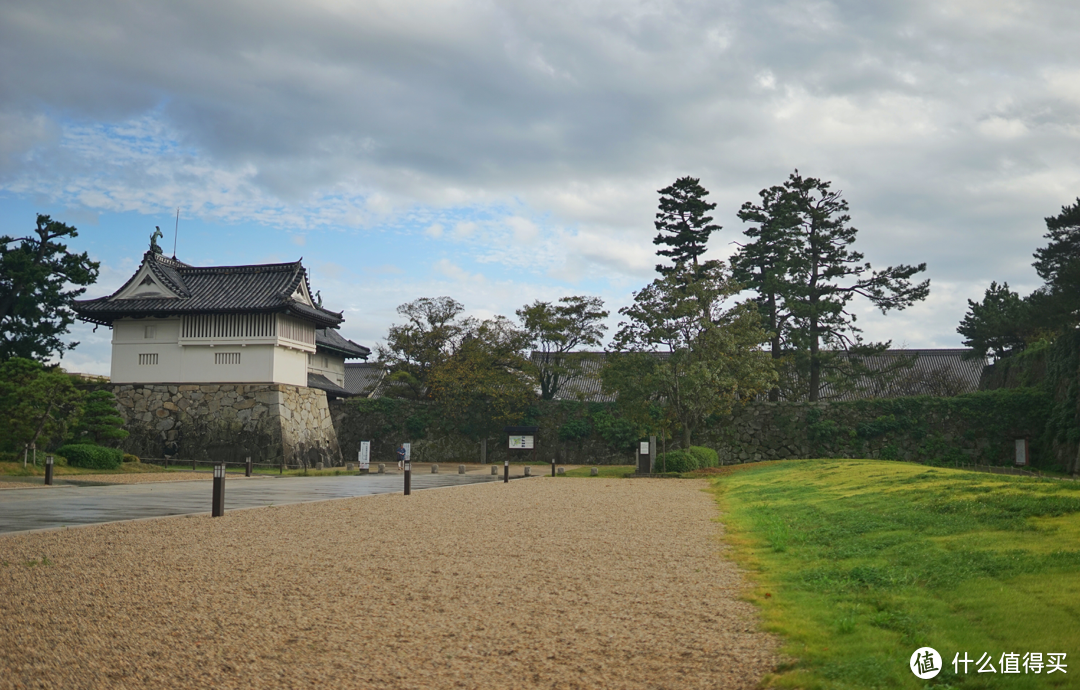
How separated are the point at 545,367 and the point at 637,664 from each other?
121ft

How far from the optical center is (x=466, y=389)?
39.9 meters

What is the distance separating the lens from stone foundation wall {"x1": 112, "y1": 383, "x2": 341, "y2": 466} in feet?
109

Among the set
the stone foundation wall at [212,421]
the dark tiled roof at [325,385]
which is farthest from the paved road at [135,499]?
the dark tiled roof at [325,385]

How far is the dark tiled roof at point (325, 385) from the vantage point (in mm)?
42022

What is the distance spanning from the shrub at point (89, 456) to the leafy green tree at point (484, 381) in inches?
668

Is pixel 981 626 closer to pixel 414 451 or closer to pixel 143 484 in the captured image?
pixel 143 484

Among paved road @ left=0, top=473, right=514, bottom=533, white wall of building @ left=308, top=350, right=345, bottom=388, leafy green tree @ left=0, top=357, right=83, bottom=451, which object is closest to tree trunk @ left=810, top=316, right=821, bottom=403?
paved road @ left=0, top=473, right=514, bottom=533

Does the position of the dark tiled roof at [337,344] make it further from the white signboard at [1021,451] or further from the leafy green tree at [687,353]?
the white signboard at [1021,451]

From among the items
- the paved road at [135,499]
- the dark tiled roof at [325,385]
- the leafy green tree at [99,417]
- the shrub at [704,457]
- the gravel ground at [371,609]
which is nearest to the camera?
the gravel ground at [371,609]

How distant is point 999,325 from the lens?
3812 cm

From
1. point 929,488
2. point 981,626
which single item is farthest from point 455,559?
point 929,488

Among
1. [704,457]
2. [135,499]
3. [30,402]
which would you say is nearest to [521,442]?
[704,457]
